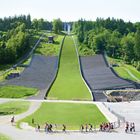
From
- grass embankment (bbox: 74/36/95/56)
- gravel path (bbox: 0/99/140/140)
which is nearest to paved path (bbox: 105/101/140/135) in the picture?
gravel path (bbox: 0/99/140/140)

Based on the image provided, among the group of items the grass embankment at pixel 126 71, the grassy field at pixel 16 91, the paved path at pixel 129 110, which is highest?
the paved path at pixel 129 110

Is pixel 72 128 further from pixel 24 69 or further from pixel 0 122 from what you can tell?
pixel 24 69

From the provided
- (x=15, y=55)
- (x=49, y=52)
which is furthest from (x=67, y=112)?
(x=49, y=52)

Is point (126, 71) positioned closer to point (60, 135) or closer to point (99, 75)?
point (99, 75)

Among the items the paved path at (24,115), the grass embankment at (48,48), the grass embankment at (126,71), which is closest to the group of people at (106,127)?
the paved path at (24,115)

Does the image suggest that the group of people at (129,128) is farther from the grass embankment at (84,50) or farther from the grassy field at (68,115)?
the grass embankment at (84,50)

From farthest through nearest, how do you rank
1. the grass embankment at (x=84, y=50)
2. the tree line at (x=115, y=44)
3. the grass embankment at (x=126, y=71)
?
the grass embankment at (x=84, y=50), the tree line at (x=115, y=44), the grass embankment at (x=126, y=71)
